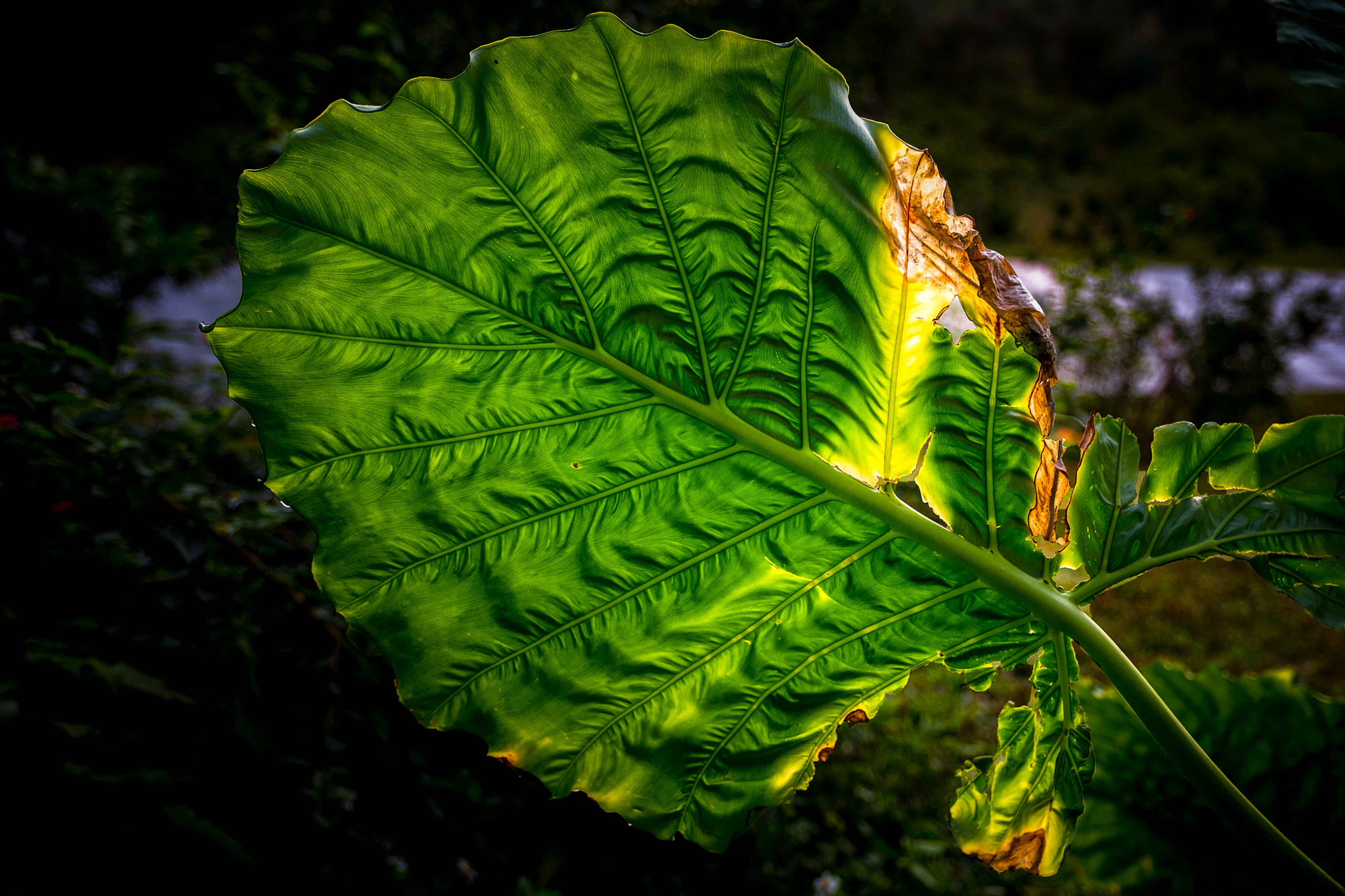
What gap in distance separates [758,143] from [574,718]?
53cm

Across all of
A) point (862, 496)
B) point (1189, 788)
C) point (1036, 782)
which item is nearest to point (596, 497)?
point (862, 496)

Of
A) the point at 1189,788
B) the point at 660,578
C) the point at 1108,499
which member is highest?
the point at 1108,499

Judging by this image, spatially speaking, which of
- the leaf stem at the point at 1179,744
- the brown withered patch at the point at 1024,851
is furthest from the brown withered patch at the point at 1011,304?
the brown withered patch at the point at 1024,851

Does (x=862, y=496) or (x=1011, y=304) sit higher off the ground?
(x=1011, y=304)

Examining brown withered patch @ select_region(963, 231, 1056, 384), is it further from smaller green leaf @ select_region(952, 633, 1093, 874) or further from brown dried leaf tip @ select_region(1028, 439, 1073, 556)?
smaller green leaf @ select_region(952, 633, 1093, 874)

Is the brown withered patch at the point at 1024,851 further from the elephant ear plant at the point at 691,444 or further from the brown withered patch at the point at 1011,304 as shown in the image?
the brown withered patch at the point at 1011,304

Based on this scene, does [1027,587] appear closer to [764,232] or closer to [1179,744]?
[1179,744]

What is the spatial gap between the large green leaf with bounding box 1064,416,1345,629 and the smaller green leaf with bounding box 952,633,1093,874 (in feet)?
0.30

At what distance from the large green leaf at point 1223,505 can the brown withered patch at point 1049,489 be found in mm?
24

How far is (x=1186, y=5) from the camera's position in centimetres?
1074

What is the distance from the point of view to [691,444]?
0.66 metres

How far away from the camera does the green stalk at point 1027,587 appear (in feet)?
2.08

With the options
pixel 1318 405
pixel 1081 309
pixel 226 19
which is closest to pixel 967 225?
pixel 1081 309

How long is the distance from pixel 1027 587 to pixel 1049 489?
0.09 m
